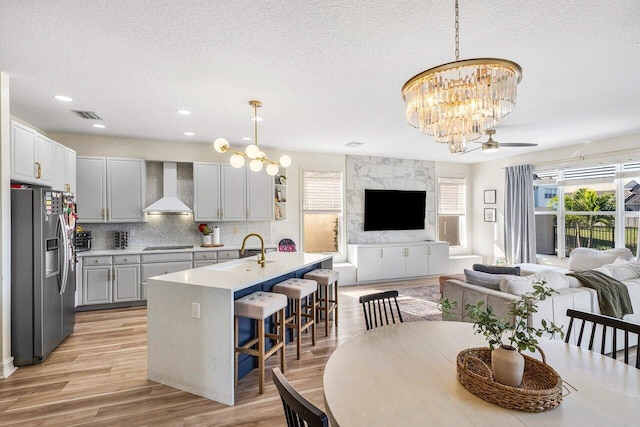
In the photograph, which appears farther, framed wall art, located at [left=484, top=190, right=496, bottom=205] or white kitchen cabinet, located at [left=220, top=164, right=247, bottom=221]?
framed wall art, located at [left=484, top=190, right=496, bottom=205]

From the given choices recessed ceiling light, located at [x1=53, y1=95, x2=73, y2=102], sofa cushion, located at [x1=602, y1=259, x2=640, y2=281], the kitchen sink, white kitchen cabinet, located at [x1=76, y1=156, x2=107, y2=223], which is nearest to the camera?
the kitchen sink

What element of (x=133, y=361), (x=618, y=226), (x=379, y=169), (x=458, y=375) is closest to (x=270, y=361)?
(x=133, y=361)

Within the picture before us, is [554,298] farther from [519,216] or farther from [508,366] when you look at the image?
[519,216]

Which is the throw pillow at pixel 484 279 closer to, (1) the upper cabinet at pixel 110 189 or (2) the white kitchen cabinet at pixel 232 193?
(2) the white kitchen cabinet at pixel 232 193

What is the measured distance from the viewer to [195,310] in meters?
2.45

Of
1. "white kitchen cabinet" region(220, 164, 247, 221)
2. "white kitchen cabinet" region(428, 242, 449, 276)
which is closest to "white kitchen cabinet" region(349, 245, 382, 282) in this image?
"white kitchen cabinet" region(428, 242, 449, 276)

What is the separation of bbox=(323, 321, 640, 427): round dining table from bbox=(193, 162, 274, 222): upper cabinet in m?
4.10

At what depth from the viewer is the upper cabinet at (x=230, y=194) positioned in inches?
207

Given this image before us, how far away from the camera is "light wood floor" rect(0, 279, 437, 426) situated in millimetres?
2195

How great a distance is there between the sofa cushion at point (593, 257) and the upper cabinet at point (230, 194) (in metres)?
5.06

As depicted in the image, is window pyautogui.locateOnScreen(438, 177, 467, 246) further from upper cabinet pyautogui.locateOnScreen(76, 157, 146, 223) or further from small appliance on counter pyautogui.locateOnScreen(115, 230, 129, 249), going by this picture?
small appliance on counter pyautogui.locateOnScreen(115, 230, 129, 249)

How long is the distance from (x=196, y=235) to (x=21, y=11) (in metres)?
3.95

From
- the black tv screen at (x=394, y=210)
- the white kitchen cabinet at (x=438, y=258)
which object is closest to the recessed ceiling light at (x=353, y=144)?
the black tv screen at (x=394, y=210)

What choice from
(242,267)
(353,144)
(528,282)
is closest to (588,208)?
(528,282)
